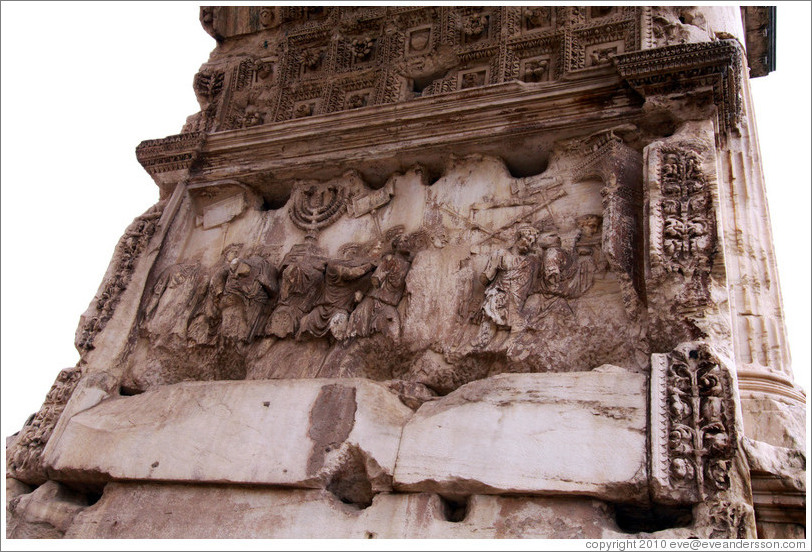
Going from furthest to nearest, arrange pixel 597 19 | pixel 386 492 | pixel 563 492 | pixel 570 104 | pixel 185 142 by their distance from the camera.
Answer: pixel 185 142 < pixel 597 19 < pixel 570 104 < pixel 386 492 < pixel 563 492

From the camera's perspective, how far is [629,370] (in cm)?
425

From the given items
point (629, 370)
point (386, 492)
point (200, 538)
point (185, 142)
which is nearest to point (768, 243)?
point (629, 370)

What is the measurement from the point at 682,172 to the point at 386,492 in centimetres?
277

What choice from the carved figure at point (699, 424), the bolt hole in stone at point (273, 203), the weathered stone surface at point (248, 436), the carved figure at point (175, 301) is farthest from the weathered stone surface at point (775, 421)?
the bolt hole in stone at point (273, 203)

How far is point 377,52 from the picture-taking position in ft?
23.0

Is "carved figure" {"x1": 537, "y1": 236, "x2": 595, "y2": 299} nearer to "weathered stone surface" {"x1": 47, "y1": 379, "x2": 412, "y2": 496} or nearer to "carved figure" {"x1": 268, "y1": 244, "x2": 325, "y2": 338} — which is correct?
"weathered stone surface" {"x1": 47, "y1": 379, "x2": 412, "y2": 496}

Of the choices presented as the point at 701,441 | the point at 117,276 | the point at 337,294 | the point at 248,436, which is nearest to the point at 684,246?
the point at 701,441

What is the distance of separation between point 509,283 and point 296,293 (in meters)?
1.67

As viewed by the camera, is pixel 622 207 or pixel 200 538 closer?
pixel 200 538

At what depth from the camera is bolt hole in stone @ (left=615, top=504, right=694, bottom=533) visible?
11.8 feet

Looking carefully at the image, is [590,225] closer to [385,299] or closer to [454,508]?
[385,299]

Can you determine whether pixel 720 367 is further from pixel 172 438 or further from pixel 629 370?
pixel 172 438

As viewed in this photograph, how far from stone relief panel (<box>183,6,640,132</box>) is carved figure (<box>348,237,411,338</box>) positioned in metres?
1.70

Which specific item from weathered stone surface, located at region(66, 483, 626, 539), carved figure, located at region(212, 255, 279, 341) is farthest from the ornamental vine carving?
carved figure, located at region(212, 255, 279, 341)
